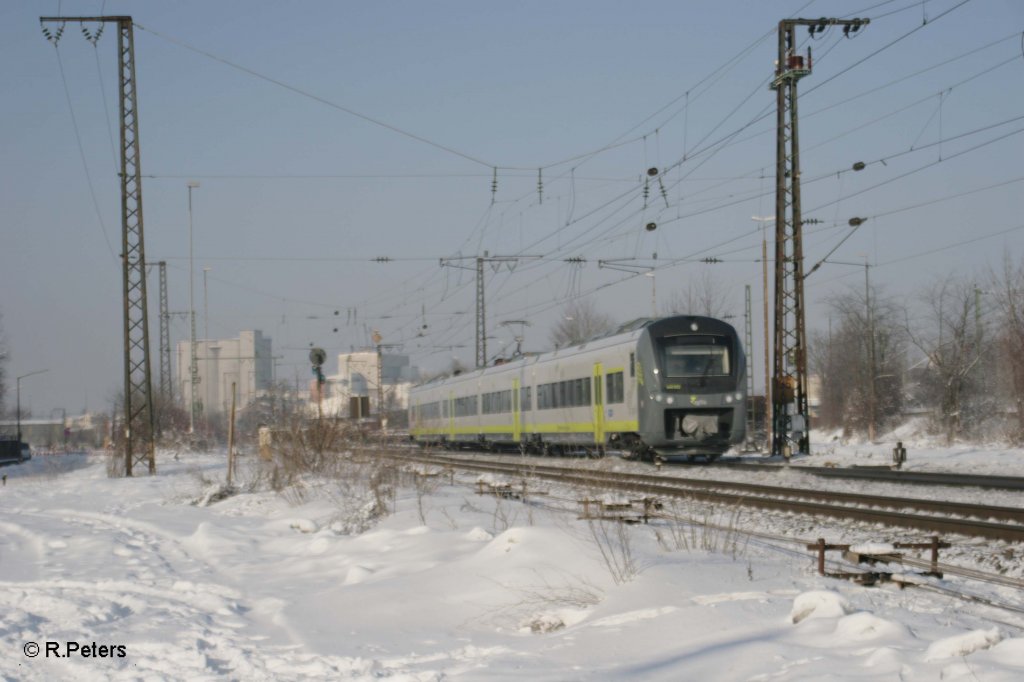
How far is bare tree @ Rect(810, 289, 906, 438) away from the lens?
50188 mm

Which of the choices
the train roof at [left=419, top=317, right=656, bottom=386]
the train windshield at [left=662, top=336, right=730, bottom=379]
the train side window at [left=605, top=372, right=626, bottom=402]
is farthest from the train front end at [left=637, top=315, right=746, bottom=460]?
the train side window at [left=605, top=372, right=626, bottom=402]

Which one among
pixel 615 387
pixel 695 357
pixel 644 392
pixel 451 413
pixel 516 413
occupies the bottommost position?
pixel 451 413

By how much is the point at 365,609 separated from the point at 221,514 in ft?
31.7

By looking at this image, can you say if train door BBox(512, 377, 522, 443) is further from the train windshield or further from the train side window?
the train windshield

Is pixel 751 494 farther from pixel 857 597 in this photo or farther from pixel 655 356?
pixel 857 597

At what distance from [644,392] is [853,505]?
9664 millimetres

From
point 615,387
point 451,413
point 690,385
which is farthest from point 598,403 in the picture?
point 451,413

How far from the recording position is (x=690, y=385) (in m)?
24.8

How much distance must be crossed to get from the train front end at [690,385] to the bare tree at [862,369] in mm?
20243

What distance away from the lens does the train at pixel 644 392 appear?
977 inches

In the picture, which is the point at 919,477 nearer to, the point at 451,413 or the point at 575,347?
the point at 575,347

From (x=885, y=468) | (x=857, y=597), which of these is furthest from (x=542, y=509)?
(x=885, y=468)

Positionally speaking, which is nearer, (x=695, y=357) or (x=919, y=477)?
(x=919, y=477)

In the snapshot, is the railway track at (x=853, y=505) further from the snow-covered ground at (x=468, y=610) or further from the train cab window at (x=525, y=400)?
the train cab window at (x=525, y=400)
